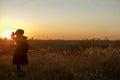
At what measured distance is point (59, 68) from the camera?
48.8 feet

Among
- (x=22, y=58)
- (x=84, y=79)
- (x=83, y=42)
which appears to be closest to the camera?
(x=84, y=79)

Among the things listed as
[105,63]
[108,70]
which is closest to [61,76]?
[108,70]

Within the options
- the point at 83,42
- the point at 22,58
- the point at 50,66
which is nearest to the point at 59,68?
the point at 50,66

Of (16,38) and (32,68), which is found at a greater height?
(16,38)

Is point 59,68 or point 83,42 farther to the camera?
point 83,42

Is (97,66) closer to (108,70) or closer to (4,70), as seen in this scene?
(108,70)

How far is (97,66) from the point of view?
15578 millimetres

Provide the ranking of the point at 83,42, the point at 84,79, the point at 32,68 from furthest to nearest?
the point at 83,42 < the point at 32,68 < the point at 84,79

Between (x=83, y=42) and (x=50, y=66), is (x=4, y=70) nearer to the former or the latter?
(x=50, y=66)

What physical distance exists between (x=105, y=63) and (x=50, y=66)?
2.82 meters

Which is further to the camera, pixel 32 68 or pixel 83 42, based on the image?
pixel 83 42

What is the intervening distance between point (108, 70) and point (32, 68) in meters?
3.57

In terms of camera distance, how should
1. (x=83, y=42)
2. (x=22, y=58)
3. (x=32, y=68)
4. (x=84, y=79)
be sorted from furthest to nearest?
(x=83, y=42)
(x=32, y=68)
(x=22, y=58)
(x=84, y=79)

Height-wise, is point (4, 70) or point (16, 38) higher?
point (16, 38)
